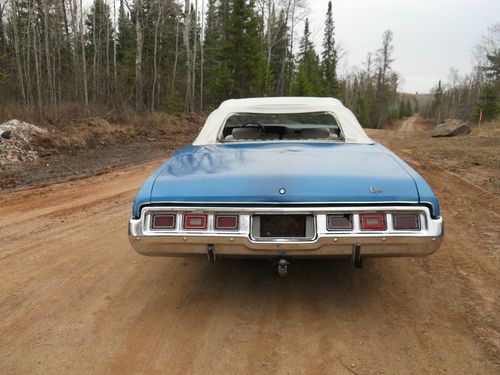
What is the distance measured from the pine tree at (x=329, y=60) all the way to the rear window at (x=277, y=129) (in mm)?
54360

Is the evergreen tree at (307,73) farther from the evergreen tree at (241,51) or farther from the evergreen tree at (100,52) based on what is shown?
the evergreen tree at (100,52)

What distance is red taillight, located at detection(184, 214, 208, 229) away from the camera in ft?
8.03

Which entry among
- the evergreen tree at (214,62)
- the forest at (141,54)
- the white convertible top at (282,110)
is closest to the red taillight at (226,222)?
the white convertible top at (282,110)

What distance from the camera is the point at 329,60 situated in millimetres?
61375

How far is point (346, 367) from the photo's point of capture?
86.2 inches

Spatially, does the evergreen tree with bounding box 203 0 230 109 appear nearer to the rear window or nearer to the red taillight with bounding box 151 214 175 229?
the rear window

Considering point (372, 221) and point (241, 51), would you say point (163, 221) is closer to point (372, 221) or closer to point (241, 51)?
point (372, 221)

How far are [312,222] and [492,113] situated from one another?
40054 mm

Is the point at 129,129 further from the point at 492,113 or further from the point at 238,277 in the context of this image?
the point at 492,113

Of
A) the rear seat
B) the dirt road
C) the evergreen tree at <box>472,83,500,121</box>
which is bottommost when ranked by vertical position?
the dirt road

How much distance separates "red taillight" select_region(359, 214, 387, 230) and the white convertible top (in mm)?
1379

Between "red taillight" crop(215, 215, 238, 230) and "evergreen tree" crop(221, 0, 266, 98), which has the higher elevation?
"evergreen tree" crop(221, 0, 266, 98)

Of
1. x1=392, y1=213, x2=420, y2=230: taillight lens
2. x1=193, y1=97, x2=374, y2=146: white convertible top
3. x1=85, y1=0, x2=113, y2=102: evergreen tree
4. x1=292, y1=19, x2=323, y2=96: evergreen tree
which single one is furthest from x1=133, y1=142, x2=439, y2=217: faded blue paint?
x1=292, y1=19, x2=323, y2=96: evergreen tree

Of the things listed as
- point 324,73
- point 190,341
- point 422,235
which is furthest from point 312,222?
point 324,73
